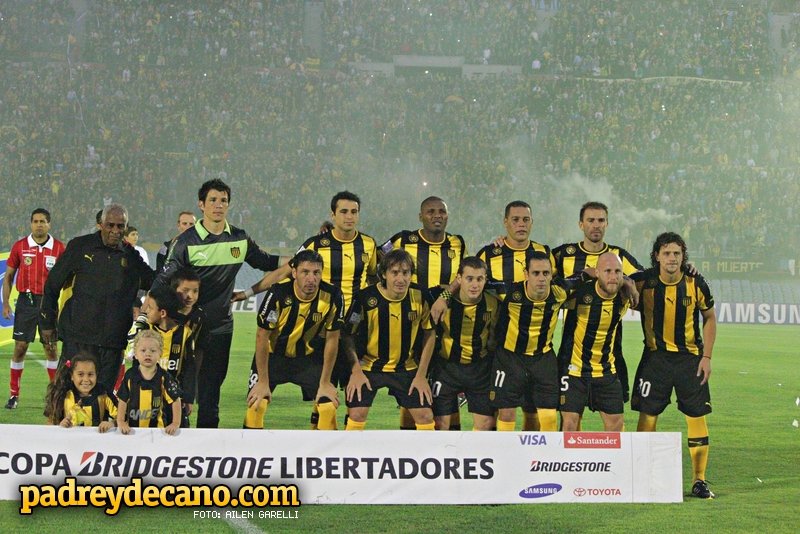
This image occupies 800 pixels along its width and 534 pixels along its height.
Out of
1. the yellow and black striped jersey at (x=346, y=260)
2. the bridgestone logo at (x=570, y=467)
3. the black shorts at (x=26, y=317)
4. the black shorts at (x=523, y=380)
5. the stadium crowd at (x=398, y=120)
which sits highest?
the stadium crowd at (x=398, y=120)

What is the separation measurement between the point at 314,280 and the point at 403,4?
3088 cm

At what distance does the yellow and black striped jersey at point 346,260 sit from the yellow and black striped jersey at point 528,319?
110cm

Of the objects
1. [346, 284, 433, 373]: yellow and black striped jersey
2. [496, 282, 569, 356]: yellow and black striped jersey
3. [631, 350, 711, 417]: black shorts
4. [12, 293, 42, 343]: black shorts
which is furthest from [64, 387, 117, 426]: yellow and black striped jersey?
[12, 293, 42, 343]: black shorts

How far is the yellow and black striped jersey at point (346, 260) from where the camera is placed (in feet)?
23.2

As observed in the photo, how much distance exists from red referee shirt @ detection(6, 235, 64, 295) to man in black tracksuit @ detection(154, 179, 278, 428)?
3916 mm

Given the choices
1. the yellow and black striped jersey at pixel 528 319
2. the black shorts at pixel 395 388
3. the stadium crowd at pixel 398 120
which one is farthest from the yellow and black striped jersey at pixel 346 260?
the stadium crowd at pixel 398 120

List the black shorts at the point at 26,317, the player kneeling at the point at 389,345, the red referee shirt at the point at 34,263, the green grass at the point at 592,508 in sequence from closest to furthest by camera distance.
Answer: the green grass at the point at 592,508, the player kneeling at the point at 389,345, the black shorts at the point at 26,317, the red referee shirt at the point at 34,263

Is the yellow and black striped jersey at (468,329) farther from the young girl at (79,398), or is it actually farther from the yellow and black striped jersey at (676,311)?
the young girl at (79,398)

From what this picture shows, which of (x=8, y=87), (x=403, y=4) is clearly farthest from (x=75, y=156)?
(x=403, y=4)

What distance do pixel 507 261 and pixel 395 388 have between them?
1.26 metres

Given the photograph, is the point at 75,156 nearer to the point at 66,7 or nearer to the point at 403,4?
the point at 66,7

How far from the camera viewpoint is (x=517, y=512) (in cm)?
570

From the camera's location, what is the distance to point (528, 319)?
6504 mm

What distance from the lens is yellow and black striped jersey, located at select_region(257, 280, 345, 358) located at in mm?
6398
